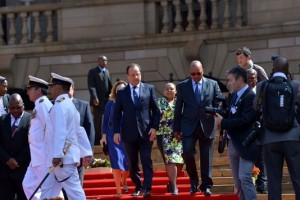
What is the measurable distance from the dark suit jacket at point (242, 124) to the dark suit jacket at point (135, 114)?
256cm

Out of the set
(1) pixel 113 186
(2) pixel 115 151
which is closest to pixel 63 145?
(2) pixel 115 151

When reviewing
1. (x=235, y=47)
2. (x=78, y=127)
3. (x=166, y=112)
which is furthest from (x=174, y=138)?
(x=235, y=47)

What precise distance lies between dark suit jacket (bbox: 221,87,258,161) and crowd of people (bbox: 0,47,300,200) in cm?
1

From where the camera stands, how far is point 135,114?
19.9m

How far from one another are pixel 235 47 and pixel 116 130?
27.4 ft

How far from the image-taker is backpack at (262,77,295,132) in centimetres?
1623

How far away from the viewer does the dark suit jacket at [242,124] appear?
17297 mm

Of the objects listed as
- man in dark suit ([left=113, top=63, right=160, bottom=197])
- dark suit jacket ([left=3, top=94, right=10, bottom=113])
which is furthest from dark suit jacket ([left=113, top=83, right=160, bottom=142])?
dark suit jacket ([left=3, top=94, right=10, bottom=113])

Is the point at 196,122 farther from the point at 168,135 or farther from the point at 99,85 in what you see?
the point at 99,85

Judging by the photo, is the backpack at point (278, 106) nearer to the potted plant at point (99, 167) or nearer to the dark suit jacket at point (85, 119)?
the dark suit jacket at point (85, 119)

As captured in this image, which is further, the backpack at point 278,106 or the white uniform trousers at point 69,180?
the white uniform trousers at point 69,180

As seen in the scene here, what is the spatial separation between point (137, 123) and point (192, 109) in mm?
1010

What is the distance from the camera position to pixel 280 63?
54.7 feet

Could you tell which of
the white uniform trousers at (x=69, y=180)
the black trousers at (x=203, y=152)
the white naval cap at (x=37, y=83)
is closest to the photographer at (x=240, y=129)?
the black trousers at (x=203, y=152)
